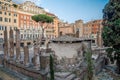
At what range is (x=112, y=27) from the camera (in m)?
17.1

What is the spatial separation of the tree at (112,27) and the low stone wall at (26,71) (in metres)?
7.87

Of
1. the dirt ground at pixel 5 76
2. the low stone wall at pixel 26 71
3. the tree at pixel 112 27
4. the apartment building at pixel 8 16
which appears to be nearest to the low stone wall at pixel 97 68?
the tree at pixel 112 27

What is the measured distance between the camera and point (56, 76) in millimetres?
15828

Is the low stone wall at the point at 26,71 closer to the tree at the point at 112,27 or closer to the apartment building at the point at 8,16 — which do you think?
the tree at the point at 112,27

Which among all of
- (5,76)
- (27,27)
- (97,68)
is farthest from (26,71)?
(27,27)

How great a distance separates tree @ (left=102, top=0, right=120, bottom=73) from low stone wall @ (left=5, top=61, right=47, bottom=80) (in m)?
7.87

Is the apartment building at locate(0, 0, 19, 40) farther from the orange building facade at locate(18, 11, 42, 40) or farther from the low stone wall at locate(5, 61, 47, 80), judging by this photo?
the low stone wall at locate(5, 61, 47, 80)

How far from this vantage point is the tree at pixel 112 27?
54.2 ft

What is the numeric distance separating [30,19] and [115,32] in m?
44.7

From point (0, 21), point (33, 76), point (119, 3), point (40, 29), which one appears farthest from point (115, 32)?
point (40, 29)

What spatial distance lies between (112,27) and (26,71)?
1053 cm

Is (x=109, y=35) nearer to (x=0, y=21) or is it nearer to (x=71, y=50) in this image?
(x=71, y=50)

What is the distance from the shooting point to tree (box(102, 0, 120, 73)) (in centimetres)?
1652

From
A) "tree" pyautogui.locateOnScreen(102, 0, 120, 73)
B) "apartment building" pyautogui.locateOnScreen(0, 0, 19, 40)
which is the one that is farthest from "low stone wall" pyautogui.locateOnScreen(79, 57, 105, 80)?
"apartment building" pyautogui.locateOnScreen(0, 0, 19, 40)
